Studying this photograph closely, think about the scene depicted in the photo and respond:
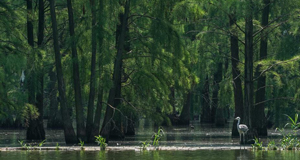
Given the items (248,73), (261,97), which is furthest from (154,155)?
(261,97)

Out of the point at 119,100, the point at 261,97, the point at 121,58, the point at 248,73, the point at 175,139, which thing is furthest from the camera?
the point at 261,97

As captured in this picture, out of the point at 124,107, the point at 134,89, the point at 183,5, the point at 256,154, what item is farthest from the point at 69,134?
the point at 256,154

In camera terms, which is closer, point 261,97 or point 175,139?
point 175,139

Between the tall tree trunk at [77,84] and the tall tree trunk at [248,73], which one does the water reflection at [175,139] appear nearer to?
the tall tree trunk at [77,84]

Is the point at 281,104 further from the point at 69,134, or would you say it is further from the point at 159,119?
the point at 69,134

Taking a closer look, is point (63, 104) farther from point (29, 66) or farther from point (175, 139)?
point (175, 139)

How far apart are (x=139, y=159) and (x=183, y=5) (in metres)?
10.8

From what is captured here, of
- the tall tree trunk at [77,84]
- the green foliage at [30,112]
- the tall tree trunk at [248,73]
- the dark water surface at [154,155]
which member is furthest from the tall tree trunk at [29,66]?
the tall tree trunk at [248,73]

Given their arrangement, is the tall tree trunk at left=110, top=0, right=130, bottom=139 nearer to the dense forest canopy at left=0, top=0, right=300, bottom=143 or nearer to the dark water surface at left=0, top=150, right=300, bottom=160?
the dense forest canopy at left=0, top=0, right=300, bottom=143

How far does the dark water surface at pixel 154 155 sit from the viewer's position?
20016mm

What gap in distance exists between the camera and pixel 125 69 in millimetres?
33344

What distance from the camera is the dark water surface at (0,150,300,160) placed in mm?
20016

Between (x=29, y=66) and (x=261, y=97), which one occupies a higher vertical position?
(x=29, y=66)

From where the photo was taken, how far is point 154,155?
21.1 metres
